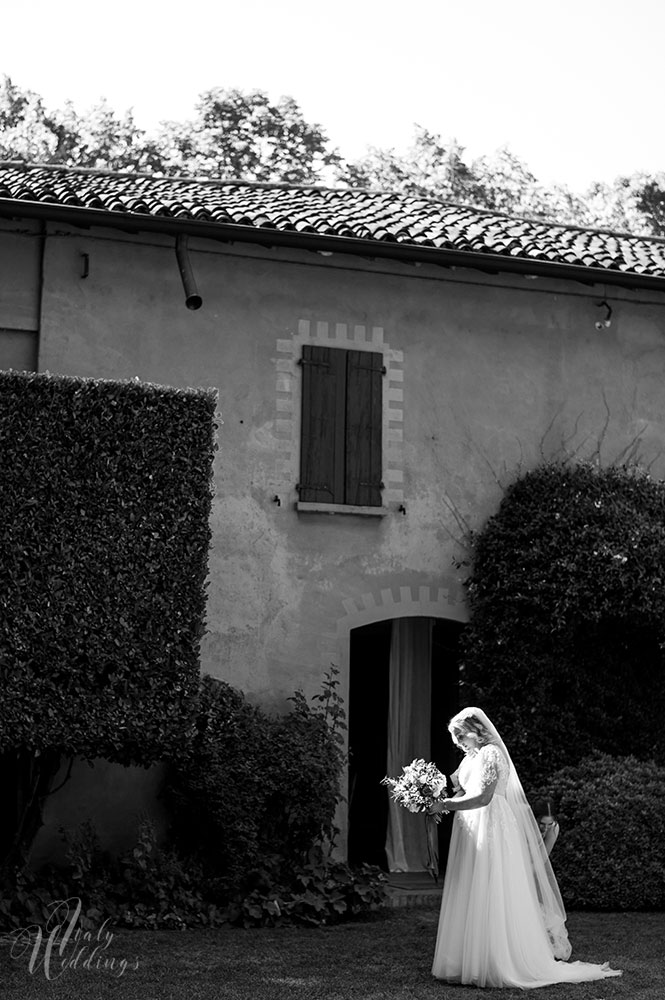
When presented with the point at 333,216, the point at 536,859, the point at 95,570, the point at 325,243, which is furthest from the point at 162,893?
the point at 333,216

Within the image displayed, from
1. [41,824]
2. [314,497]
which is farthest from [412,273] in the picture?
[41,824]

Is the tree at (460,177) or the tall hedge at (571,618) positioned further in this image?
the tree at (460,177)

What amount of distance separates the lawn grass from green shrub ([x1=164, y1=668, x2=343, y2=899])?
82cm

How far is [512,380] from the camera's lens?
12867mm

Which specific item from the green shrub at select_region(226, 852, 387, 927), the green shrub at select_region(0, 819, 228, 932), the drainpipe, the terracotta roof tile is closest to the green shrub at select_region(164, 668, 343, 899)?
the green shrub at select_region(226, 852, 387, 927)

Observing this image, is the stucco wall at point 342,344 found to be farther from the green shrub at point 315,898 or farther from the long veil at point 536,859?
the long veil at point 536,859

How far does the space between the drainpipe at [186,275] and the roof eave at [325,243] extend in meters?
0.09

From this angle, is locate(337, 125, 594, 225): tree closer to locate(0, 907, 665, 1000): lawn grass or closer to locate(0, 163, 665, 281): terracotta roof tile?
locate(0, 163, 665, 281): terracotta roof tile

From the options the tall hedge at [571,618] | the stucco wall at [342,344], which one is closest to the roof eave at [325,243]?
Result: the stucco wall at [342,344]

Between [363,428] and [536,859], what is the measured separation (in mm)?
5019

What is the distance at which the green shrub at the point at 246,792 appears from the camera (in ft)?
35.2

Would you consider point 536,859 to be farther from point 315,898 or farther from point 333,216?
point 333,216

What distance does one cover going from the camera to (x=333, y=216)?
12.4 metres

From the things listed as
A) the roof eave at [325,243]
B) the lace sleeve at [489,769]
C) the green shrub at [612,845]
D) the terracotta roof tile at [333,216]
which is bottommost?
the green shrub at [612,845]
